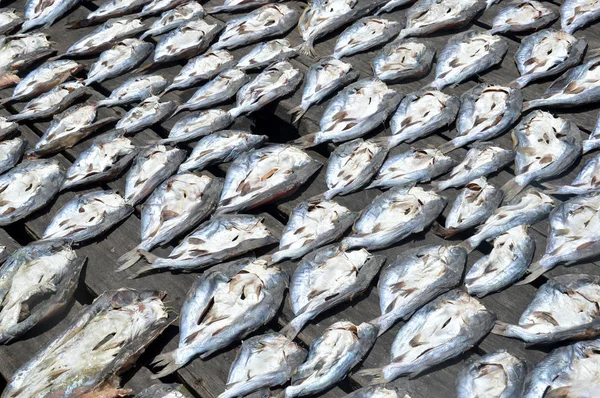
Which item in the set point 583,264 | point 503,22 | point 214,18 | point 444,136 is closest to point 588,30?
point 503,22

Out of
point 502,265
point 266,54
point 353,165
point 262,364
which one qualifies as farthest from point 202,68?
point 502,265

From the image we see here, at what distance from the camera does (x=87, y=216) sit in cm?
354

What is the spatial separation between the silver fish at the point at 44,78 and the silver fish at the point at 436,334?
3131mm

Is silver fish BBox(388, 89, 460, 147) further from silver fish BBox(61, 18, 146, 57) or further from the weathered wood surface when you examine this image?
silver fish BBox(61, 18, 146, 57)

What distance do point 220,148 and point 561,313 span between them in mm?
2085

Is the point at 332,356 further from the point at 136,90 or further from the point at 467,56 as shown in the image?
the point at 136,90

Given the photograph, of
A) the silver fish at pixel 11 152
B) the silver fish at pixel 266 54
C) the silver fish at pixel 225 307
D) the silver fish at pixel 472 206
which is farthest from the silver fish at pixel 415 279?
the silver fish at pixel 11 152

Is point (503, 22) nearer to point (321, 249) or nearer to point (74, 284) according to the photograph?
point (321, 249)

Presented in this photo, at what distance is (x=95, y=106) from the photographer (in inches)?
168

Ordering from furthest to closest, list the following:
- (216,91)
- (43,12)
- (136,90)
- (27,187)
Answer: (43,12)
(136,90)
(216,91)
(27,187)

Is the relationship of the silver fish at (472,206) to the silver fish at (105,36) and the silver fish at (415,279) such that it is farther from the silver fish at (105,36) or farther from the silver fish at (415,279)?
the silver fish at (105,36)

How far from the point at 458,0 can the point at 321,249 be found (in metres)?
2.39

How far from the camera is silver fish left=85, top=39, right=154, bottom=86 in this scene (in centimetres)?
457

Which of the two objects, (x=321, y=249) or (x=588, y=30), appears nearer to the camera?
(x=321, y=249)
